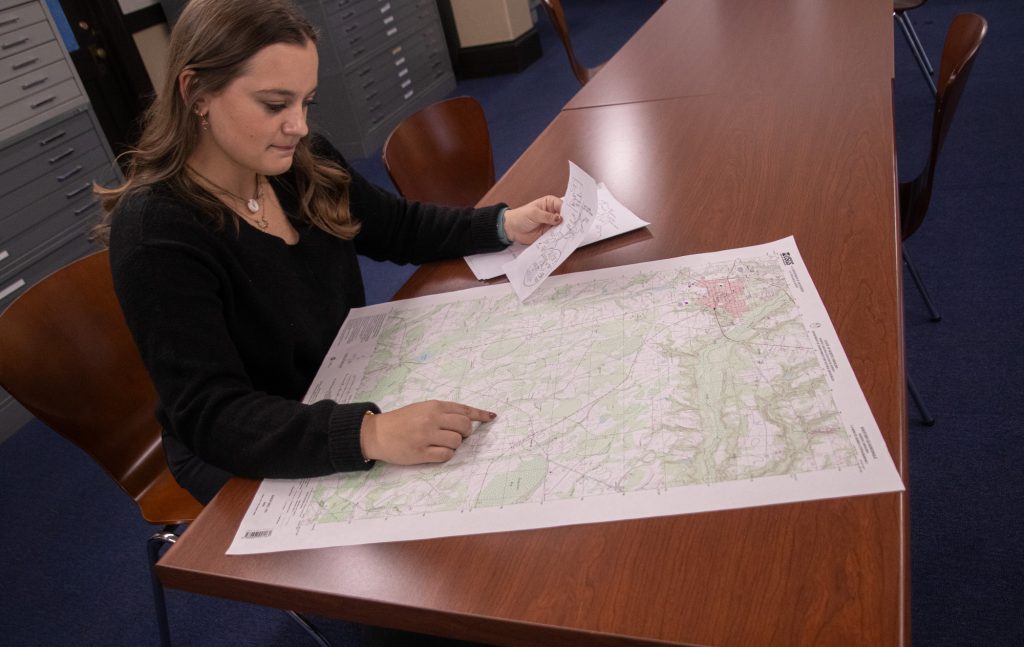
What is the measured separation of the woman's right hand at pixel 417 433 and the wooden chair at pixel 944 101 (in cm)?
117

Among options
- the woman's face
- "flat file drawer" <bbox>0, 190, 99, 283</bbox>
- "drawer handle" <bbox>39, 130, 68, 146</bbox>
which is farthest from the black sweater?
"drawer handle" <bbox>39, 130, 68, 146</bbox>

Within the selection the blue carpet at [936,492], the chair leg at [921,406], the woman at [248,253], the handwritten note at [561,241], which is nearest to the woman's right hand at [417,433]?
the woman at [248,253]

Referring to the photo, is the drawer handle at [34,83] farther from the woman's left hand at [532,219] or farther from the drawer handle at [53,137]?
the woman's left hand at [532,219]

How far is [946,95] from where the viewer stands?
1.40 m

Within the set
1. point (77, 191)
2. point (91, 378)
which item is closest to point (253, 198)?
point (91, 378)

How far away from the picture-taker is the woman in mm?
841

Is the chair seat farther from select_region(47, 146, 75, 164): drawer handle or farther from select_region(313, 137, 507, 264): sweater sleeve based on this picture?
select_region(47, 146, 75, 164): drawer handle

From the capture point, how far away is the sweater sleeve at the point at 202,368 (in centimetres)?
84

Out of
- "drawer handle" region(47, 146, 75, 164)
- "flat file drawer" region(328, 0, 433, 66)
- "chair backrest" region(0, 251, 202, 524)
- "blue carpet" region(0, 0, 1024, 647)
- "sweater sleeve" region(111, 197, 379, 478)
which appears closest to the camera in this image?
"sweater sleeve" region(111, 197, 379, 478)

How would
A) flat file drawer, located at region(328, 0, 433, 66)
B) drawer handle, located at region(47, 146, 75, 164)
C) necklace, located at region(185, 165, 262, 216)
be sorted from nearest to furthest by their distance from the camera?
necklace, located at region(185, 165, 262, 216) → drawer handle, located at region(47, 146, 75, 164) → flat file drawer, located at region(328, 0, 433, 66)

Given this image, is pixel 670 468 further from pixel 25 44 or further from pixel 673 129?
pixel 25 44

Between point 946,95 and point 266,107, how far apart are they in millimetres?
1245

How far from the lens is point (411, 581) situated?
68cm

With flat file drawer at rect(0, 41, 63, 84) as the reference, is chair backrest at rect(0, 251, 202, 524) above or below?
below
